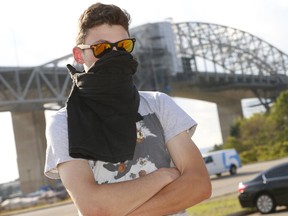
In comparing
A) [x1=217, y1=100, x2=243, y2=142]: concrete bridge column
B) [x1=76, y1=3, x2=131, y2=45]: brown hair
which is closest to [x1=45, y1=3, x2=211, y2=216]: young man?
[x1=76, y1=3, x2=131, y2=45]: brown hair

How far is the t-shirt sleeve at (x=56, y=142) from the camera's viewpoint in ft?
9.65

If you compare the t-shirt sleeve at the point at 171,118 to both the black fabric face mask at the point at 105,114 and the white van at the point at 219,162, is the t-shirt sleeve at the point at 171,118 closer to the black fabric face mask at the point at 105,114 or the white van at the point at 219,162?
the black fabric face mask at the point at 105,114

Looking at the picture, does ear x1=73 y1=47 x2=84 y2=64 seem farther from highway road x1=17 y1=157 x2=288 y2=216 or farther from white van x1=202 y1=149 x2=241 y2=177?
white van x1=202 y1=149 x2=241 y2=177

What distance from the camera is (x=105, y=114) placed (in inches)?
114

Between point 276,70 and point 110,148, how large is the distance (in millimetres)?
111802

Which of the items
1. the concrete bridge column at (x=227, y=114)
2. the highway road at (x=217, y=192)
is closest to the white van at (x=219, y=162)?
the highway road at (x=217, y=192)

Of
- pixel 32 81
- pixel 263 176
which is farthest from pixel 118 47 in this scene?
pixel 32 81

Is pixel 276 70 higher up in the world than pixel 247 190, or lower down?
higher up

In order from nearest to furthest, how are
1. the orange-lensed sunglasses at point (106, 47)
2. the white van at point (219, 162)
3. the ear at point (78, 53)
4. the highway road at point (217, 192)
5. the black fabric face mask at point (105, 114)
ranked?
1. the black fabric face mask at point (105, 114)
2. the orange-lensed sunglasses at point (106, 47)
3. the ear at point (78, 53)
4. the highway road at point (217, 192)
5. the white van at point (219, 162)

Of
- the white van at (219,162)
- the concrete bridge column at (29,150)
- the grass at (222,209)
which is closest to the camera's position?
the grass at (222,209)

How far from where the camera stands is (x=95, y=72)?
116 inches

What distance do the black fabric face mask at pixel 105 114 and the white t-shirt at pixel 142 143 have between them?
0.26ft

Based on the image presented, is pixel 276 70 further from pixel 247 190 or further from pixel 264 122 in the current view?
pixel 247 190

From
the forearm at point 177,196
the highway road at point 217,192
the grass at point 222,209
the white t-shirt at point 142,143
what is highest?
the white t-shirt at point 142,143
